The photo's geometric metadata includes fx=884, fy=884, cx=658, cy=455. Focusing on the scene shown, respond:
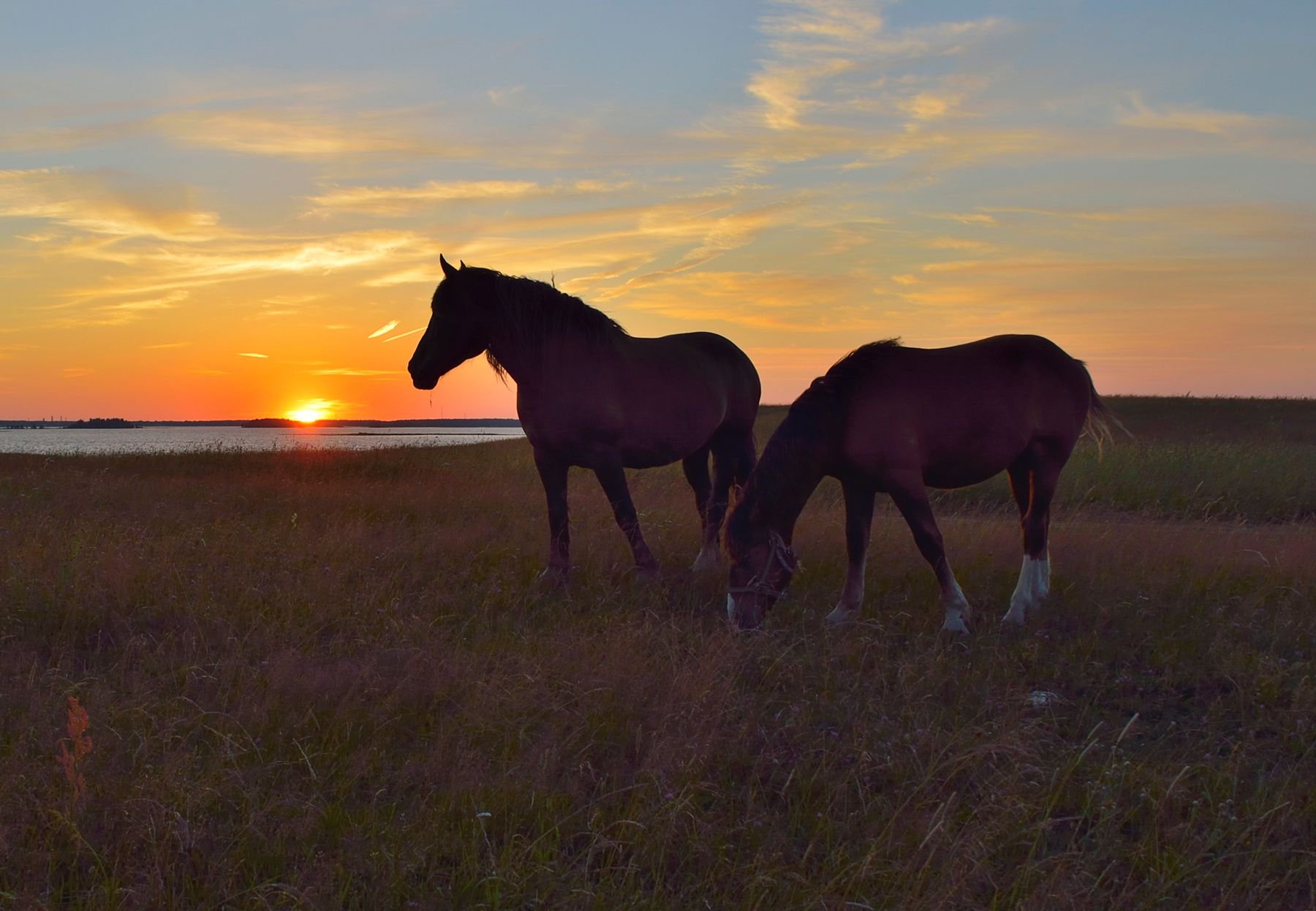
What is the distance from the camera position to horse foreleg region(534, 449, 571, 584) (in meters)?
6.97

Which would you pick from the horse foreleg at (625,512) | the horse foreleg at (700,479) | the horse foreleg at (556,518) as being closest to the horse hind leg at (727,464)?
the horse foreleg at (700,479)

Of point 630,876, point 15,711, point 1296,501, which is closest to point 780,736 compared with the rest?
point 630,876

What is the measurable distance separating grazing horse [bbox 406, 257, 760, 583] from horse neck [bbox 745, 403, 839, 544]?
113 cm

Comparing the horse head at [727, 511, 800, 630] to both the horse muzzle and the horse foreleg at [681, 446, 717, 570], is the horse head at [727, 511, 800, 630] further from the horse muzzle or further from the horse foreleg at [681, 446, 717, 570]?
the horse muzzle

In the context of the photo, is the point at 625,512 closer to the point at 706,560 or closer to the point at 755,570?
the point at 706,560

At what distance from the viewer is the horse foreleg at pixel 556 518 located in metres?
6.97

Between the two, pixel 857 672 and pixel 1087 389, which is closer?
pixel 857 672

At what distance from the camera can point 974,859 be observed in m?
2.80

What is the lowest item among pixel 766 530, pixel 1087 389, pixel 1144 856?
pixel 1144 856

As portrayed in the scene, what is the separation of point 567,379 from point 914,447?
2.68 metres

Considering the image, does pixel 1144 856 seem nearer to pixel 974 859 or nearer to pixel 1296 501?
pixel 974 859

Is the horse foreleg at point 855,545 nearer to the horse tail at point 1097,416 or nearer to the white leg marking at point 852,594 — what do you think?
the white leg marking at point 852,594

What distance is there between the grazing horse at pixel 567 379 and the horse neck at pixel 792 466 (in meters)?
1.13

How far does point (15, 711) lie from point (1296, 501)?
15.9m
